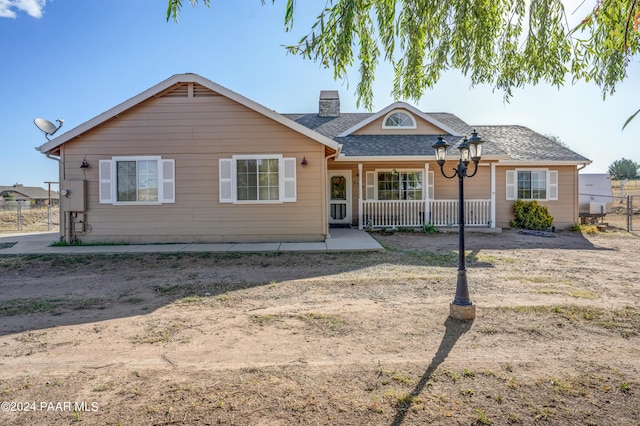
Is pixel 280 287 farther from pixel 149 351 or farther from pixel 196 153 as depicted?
pixel 196 153

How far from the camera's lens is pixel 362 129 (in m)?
13.4

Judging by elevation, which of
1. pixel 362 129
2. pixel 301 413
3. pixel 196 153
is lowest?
pixel 301 413

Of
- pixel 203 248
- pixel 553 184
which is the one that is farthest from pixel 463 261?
pixel 553 184

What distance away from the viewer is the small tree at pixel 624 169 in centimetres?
4141

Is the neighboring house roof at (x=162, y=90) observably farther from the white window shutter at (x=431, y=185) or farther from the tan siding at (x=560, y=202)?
the tan siding at (x=560, y=202)

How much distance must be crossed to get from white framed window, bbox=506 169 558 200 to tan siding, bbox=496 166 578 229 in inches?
7.3

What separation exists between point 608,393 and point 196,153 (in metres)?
9.29

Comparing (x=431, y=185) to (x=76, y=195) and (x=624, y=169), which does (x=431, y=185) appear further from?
(x=624, y=169)

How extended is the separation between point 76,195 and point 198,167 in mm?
3418

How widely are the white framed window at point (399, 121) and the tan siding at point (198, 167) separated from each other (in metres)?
5.44

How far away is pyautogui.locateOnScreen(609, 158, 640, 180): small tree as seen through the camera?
136 ft

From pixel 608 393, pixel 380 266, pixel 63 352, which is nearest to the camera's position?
pixel 608 393

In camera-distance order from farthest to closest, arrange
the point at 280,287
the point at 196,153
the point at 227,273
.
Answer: the point at 196,153
the point at 227,273
the point at 280,287

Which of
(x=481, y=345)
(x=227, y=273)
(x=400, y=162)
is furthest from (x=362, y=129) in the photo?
(x=481, y=345)
